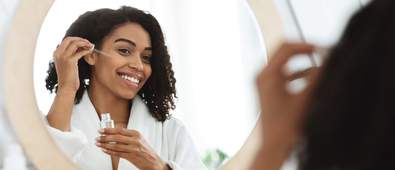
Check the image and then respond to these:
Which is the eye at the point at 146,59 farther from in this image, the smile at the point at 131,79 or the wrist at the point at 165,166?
the wrist at the point at 165,166

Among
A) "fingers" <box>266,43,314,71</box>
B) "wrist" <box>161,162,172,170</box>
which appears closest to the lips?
"wrist" <box>161,162,172,170</box>

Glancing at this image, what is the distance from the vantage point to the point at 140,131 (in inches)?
38.1

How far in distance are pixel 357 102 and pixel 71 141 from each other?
607 mm

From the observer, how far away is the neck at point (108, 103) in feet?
3.09

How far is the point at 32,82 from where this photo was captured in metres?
0.92

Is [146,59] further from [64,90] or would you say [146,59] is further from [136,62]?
[64,90]

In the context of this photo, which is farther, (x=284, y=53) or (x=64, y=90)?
(x=64, y=90)

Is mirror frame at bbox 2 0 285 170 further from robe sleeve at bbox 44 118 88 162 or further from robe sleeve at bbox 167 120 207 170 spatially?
robe sleeve at bbox 167 120 207 170

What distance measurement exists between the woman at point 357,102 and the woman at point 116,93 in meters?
0.58

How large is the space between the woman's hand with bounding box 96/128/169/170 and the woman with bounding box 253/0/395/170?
58 centimetres

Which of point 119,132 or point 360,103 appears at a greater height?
point 360,103

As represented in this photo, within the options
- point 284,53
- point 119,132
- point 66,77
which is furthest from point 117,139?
point 284,53

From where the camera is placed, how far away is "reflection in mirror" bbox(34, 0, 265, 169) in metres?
0.93

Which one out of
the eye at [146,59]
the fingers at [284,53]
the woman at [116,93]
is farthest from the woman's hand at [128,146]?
the fingers at [284,53]
